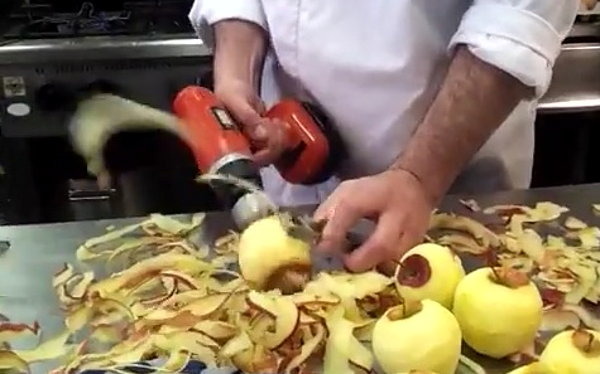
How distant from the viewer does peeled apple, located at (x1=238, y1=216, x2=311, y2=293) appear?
85cm

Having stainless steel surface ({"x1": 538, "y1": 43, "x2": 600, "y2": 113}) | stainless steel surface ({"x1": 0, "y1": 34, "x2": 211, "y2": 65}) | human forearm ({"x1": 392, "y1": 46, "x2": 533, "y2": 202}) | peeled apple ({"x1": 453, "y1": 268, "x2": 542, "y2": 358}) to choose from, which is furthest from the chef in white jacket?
stainless steel surface ({"x1": 538, "y1": 43, "x2": 600, "y2": 113})

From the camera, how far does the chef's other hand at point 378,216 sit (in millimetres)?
862

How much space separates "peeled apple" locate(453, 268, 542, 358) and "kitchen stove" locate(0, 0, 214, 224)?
86 cm

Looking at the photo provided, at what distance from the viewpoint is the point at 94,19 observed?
64.6 inches

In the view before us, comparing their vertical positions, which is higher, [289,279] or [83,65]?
[289,279]

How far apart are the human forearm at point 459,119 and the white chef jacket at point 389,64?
0.02 metres

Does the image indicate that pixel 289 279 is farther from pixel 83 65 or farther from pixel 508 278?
pixel 83 65

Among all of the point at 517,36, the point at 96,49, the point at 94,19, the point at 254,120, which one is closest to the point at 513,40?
the point at 517,36

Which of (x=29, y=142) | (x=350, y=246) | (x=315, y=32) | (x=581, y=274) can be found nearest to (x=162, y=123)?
(x=315, y=32)

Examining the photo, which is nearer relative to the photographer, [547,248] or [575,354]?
[575,354]

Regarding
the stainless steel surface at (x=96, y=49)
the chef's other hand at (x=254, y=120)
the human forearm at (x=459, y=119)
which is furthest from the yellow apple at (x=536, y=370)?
the stainless steel surface at (x=96, y=49)

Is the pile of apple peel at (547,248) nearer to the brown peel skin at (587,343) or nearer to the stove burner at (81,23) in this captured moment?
the brown peel skin at (587,343)

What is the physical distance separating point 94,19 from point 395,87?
2.41 feet

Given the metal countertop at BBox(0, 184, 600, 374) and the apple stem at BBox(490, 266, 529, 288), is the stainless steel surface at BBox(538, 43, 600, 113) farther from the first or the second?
the apple stem at BBox(490, 266, 529, 288)
